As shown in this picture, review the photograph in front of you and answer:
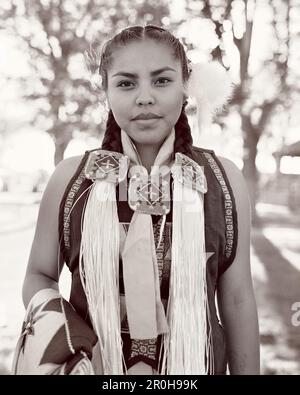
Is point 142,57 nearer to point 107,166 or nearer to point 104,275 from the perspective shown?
point 107,166

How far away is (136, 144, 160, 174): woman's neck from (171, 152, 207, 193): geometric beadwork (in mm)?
55

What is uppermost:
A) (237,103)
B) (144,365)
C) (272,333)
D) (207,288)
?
(237,103)

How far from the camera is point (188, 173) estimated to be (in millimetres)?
915

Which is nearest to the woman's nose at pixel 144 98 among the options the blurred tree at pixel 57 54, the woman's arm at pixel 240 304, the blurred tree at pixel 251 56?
the woman's arm at pixel 240 304

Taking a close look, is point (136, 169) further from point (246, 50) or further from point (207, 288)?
point (246, 50)

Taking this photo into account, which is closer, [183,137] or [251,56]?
[183,137]

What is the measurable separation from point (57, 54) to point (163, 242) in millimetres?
2154

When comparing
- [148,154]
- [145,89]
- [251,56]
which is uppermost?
[251,56]

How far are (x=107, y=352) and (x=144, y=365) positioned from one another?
79mm

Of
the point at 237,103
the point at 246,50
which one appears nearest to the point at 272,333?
the point at 237,103

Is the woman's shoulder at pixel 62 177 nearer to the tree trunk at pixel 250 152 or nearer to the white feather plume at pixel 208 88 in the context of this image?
the white feather plume at pixel 208 88

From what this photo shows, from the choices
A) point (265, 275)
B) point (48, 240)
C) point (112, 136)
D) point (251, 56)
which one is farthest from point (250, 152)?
point (48, 240)

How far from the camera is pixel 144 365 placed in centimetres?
88
